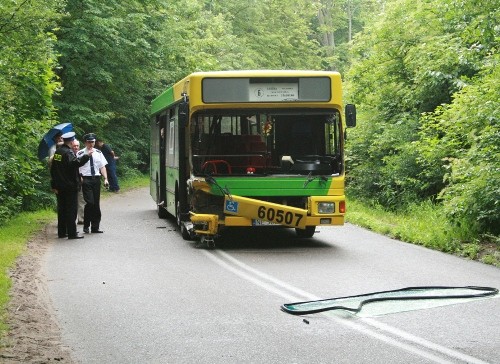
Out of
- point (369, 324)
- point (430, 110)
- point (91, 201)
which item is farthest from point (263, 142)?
point (430, 110)

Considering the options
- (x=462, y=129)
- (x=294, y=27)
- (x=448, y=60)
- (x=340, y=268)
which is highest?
(x=294, y=27)

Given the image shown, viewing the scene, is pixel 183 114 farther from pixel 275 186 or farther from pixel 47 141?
pixel 47 141

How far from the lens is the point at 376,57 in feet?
85.7

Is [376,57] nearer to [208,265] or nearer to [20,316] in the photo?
[208,265]

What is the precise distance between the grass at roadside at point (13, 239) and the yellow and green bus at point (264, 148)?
308 cm

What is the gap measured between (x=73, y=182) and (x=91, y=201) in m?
0.97

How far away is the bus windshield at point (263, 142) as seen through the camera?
15.5 meters

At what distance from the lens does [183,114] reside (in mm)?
15297

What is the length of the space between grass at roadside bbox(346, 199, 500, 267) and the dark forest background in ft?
0.90

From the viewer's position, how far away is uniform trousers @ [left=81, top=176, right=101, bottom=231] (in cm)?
1794

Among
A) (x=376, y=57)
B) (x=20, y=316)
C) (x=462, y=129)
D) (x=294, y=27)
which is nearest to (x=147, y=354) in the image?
(x=20, y=316)

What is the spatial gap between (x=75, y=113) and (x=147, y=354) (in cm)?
2427

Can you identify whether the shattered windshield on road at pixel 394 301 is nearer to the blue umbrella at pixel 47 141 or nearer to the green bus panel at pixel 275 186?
the green bus panel at pixel 275 186

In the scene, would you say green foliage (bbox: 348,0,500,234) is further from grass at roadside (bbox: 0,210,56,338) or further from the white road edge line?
grass at roadside (bbox: 0,210,56,338)
